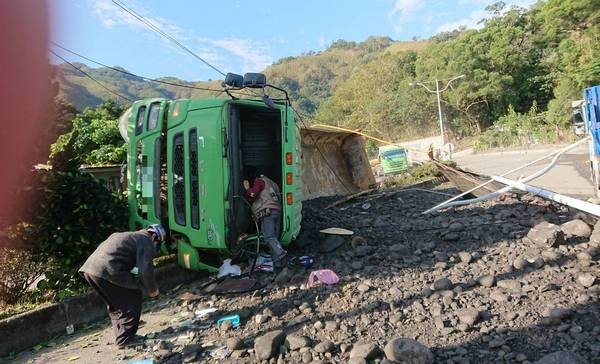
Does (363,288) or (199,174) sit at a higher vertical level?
(199,174)

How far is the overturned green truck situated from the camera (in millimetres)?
5664

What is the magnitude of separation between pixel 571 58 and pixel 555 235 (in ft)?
132

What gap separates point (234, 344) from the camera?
392cm

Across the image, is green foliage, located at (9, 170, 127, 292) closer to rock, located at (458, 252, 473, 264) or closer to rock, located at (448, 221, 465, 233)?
rock, located at (458, 252, 473, 264)

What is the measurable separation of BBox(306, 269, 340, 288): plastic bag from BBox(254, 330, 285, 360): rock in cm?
138

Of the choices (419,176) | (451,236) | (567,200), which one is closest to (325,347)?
(451,236)

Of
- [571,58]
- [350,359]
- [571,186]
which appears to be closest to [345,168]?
[571,186]

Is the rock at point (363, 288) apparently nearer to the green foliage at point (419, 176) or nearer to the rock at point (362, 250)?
the rock at point (362, 250)

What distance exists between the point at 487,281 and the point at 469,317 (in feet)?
3.06

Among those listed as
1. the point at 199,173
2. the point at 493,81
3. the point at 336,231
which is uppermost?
the point at 493,81

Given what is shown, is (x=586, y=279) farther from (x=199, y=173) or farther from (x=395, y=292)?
(x=199, y=173)

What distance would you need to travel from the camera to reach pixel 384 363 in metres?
3.22

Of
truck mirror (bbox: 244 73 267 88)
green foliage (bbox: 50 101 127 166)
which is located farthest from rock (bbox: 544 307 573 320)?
green foliage (bbox: 50 101 127 166)

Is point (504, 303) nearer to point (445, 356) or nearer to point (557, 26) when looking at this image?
point (445, 356)
